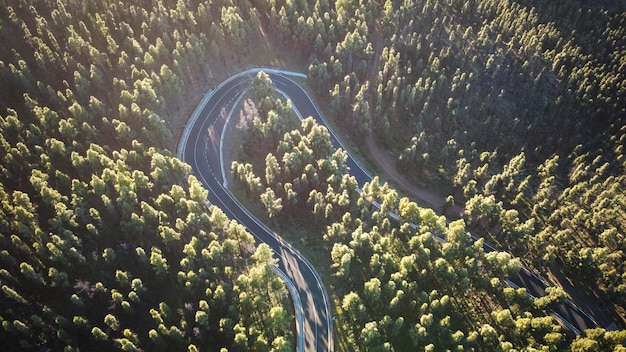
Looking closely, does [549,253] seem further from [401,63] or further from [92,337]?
[92,337]

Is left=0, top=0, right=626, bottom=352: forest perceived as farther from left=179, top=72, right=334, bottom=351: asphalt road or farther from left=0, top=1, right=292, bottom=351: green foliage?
left=179, top=72, right=334, bottom=351: asphalt road

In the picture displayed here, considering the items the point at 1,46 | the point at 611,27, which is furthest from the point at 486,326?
the point at 611,27

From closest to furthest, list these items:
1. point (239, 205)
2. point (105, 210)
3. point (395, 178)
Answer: point (105, 210)
point (239, 205)
point (395, 178)

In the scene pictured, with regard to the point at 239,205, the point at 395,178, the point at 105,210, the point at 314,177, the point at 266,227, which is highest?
the point at 395,178

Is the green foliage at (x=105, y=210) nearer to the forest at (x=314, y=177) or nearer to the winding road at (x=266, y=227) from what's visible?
the forest at (x=314, y=177)

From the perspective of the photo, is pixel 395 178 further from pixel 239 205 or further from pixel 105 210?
pixel 105 210

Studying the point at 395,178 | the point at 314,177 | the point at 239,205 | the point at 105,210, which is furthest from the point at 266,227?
the point at 395,178
